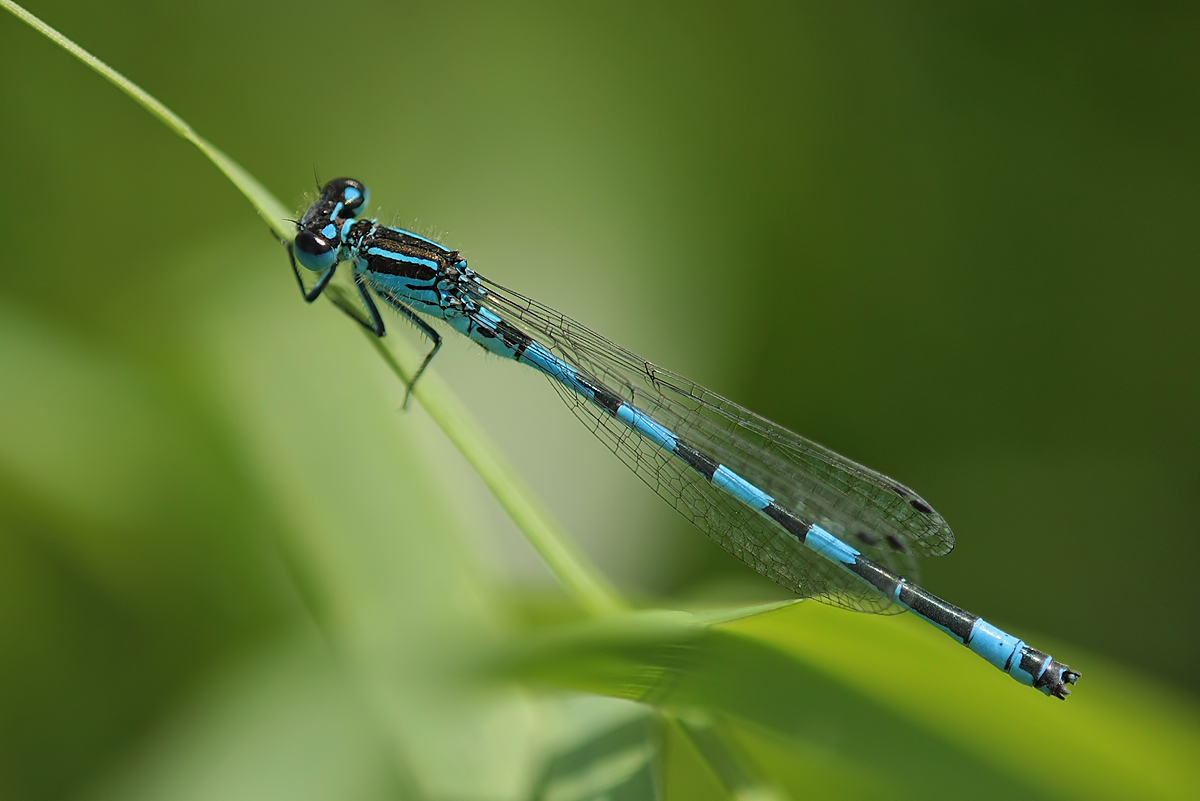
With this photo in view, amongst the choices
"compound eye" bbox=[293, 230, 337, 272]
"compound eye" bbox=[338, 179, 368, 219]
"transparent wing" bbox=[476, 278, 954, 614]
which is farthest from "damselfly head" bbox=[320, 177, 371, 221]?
"transparent wing" bbox=[476, 278, 954, 614]

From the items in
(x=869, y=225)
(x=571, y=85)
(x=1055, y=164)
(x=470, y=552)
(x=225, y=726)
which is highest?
(x=1055, y=164)

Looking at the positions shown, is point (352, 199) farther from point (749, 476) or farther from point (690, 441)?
point (749, 476)

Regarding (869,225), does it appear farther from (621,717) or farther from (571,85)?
(621,717)

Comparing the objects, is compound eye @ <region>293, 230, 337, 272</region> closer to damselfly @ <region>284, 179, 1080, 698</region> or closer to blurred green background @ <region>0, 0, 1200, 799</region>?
damselfly @ <region>284, 179, 1080, 698</region>

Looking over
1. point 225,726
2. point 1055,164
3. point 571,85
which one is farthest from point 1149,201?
point 225,726

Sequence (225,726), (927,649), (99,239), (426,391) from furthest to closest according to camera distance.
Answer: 1. (99,239)
2. (225,726)
3. (426,391)
4. (927,649)

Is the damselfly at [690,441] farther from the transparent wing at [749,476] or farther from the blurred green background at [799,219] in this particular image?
A: the blurred green background at [799,219]

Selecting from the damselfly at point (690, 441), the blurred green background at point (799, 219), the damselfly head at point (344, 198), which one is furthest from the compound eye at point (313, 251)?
the blurred green background at point (799, 219)
